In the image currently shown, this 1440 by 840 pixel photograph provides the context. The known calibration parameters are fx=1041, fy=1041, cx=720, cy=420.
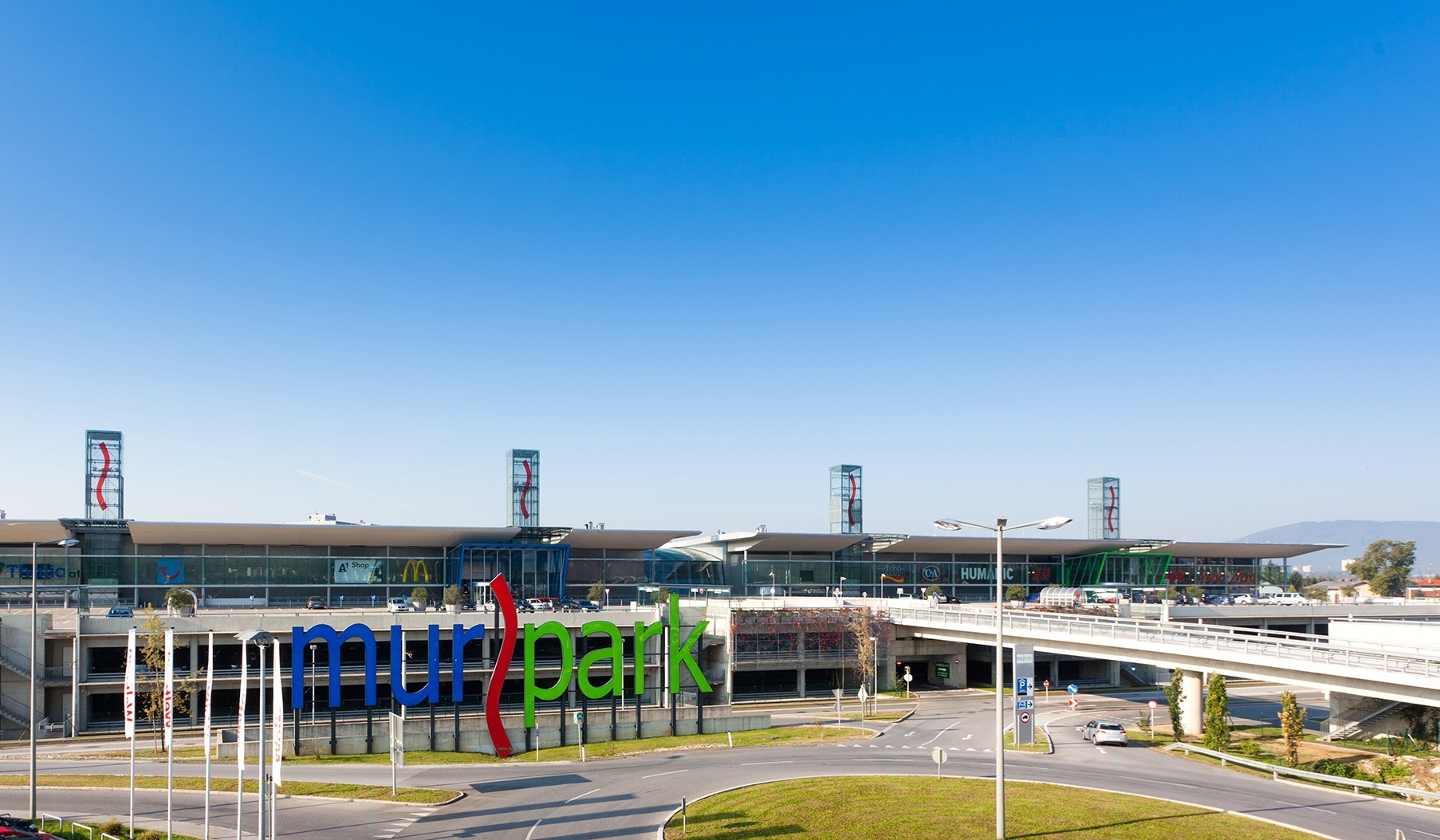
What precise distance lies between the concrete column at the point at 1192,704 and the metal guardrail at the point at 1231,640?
310cm

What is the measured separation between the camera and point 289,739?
56344 mm

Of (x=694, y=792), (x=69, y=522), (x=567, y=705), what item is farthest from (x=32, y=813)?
(x=69, y=522)

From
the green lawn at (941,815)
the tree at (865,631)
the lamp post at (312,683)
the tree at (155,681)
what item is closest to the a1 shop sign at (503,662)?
the lamp post at (312,683)

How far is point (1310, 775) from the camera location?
155 feet

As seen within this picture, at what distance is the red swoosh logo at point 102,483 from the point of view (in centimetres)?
9512

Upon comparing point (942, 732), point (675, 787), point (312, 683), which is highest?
point (675, 787)

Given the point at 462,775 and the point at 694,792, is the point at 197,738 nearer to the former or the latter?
the point at 462,775

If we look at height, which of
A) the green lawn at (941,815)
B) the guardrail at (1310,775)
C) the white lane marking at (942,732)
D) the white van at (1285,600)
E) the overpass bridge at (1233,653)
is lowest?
the white van at (1285,600)

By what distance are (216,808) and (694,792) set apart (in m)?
19.3

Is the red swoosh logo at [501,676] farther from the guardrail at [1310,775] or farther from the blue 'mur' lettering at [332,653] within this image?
the guardrail at [1310,775]

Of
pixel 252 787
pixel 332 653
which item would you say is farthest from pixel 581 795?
pixel 332 653

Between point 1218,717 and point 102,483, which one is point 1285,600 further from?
point 102,483

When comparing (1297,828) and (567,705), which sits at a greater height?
(1297,828)

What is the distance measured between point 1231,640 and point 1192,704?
23.3 feet
